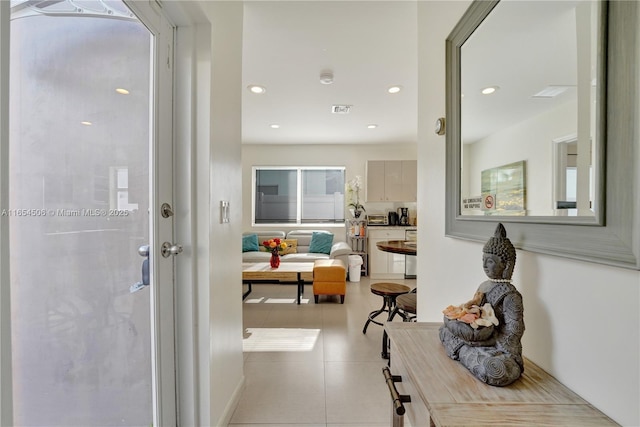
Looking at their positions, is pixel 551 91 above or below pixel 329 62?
below

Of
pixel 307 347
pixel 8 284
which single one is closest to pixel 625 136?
pixel 8 284

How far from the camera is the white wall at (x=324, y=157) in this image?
19.0 ft

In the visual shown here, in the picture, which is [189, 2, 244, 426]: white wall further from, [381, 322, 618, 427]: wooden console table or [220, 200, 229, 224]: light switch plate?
[381, 322, 618, 427]: wooden console table

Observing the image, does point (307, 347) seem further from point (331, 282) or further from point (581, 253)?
point (581, 253)

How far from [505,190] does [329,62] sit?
2.22 m

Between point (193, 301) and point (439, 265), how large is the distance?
1.24 meters

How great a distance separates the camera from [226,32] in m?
1.56

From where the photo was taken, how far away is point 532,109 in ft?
2.81

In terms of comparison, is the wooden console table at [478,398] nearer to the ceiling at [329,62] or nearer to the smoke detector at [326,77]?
the ceiling at [329,62]

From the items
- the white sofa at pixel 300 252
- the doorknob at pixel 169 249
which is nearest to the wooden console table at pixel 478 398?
the doorknob at pixel 169 249

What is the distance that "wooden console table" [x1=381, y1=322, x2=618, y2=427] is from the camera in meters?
0.57

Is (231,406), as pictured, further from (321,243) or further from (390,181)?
(390,181)

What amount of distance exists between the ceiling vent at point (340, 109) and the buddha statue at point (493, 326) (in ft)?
10.8

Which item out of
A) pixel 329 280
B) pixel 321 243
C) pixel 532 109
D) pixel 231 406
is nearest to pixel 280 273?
pixel 329 280
